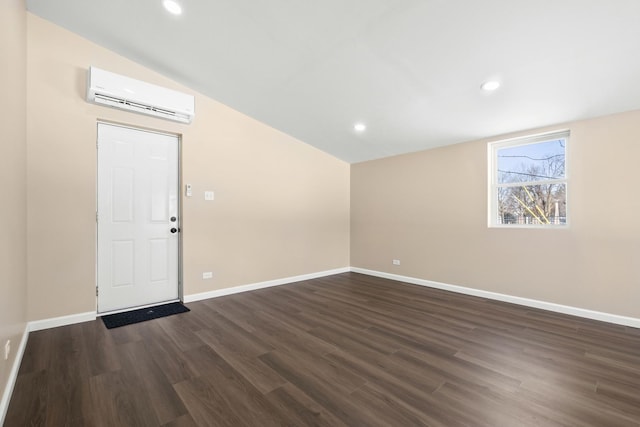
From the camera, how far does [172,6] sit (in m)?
2.45

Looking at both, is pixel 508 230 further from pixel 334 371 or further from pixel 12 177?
pixel 12 177

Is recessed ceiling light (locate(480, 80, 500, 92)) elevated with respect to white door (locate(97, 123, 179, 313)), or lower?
elevated

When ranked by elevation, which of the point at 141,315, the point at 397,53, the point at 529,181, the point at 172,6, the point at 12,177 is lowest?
the point at 141,315

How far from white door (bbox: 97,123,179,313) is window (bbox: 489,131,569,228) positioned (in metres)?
4.51

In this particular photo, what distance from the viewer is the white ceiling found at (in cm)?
213

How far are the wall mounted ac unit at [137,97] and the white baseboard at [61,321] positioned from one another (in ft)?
7.64

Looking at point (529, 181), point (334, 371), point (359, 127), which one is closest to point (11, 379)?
point (334, 371)

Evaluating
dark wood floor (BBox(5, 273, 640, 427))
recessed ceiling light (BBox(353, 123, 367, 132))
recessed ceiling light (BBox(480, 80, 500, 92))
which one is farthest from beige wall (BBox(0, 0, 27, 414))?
recessed ceiling light (BBox(480, 80, 500, 92))

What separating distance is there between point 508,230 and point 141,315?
4.77m

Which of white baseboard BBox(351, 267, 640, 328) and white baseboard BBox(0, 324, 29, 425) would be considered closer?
white baseboard BBox(0, 324, 29, 425)

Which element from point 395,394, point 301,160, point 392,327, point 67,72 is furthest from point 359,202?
Answer: point 67,72

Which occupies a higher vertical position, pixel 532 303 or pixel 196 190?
pixel 196 190

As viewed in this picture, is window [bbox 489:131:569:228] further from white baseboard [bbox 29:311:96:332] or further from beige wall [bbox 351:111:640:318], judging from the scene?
white baseboard [bbox 29:311:96:332]

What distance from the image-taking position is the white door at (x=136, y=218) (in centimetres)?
321
